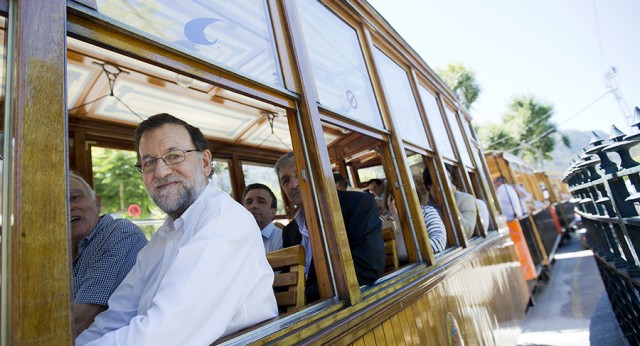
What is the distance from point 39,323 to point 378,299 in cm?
153

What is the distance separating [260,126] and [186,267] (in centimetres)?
343

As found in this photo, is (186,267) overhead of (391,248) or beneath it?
overhead

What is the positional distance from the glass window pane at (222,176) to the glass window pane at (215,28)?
8.41 feet

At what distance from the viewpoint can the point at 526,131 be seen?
108 ft

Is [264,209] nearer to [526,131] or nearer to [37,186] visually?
[37,186]

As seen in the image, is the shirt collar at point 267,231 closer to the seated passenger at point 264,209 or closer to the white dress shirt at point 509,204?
the seated passenger at point 264,209

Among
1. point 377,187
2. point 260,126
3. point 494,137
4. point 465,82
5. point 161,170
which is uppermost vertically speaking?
point 465,82

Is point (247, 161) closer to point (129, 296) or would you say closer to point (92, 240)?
point (92, 240)

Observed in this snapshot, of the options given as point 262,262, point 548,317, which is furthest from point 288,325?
point 548,317

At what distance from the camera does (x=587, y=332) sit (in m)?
4.37

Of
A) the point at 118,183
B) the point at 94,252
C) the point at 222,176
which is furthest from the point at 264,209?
the point at 118,183

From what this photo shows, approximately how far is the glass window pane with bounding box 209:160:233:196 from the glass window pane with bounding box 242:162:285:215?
23 cm

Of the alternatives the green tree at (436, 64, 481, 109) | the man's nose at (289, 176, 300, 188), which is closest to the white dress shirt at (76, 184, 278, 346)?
the man's nose at (289, 176, 300, 188)

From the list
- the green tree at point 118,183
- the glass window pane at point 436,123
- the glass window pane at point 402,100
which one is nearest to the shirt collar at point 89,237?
the glass window pane at point 402,100
